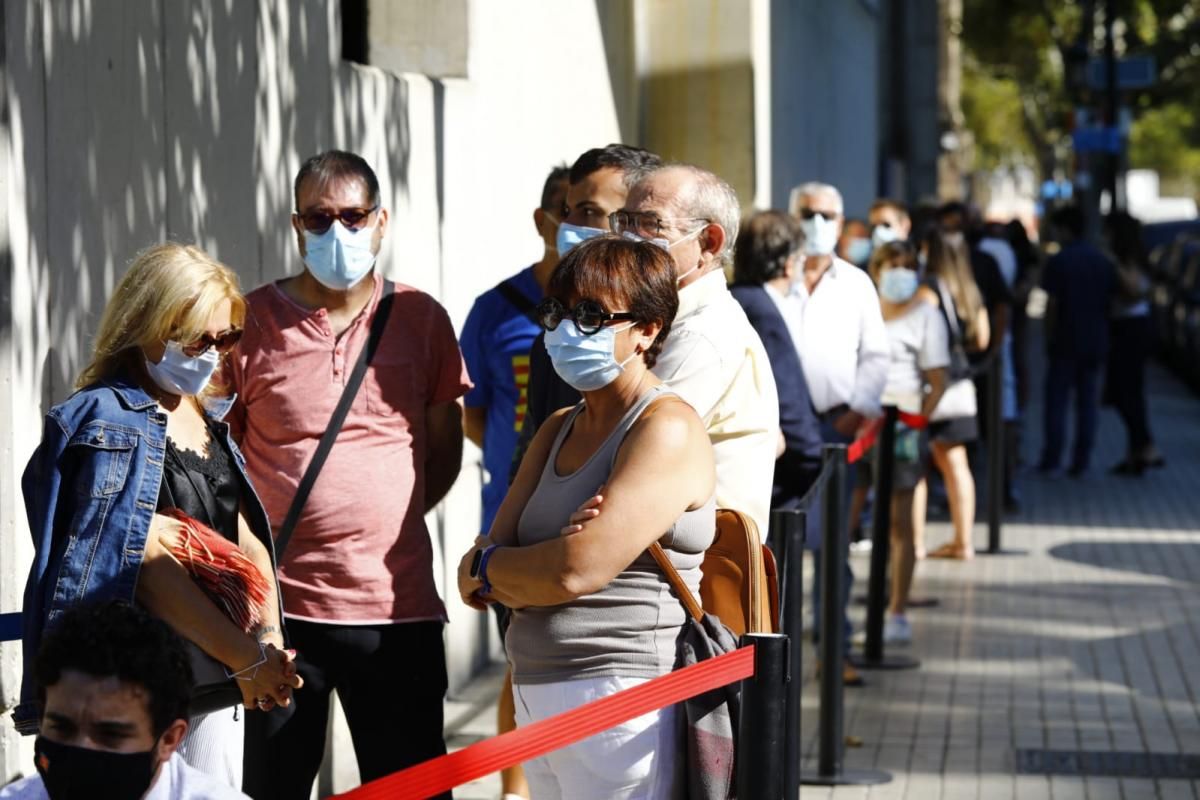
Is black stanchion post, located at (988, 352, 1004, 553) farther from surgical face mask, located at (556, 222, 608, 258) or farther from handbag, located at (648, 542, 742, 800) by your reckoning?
handbag, located at (648, 542, 742, 800)

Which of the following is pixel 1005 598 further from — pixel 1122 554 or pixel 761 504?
pixel 761 504

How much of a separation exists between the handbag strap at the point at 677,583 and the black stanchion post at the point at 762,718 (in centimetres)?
18

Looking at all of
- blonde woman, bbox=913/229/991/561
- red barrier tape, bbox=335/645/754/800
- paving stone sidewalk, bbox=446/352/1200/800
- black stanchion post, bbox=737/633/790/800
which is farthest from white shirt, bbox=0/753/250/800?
blonde woman, bbox=913/229/991/561

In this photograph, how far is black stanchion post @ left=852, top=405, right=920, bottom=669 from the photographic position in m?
8.45

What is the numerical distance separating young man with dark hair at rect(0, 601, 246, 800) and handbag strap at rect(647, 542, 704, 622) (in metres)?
1.12

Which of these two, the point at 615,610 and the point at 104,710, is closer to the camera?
the point at 104,710

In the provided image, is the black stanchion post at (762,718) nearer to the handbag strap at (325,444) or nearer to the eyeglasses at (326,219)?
the handbag strap at (325,444)

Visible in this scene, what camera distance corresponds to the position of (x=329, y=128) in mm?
6602

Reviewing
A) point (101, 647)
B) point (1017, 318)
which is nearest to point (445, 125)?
point (101, 647)

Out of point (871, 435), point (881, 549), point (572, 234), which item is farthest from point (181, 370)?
point (881, 549)

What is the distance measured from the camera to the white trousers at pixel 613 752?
144 inches

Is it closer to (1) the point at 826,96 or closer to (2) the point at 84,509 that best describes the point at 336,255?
(2) the point at 84,509

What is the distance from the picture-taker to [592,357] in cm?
372

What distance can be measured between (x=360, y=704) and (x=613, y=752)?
1.11 meters
